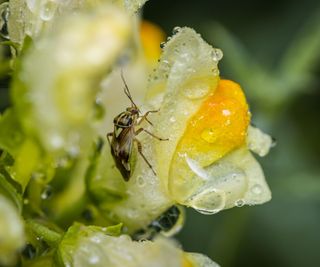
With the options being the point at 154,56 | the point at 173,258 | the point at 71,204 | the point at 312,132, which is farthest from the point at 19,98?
the point at 312,132

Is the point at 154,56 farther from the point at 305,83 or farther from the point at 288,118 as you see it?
the point at 288,118

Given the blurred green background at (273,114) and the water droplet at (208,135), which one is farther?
the blurred green background at (273,114)

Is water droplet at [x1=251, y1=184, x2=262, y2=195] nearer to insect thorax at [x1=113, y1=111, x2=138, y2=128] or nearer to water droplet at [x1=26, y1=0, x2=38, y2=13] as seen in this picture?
insect thorax at [x1=113, y1=111, x2=138, y2=128]

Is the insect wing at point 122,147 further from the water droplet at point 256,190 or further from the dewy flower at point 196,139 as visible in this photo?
the water droplet at point 256,190

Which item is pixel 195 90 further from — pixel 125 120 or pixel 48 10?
pixel 48 10

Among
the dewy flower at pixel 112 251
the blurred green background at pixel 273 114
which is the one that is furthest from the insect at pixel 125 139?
the blurred green background at pixel 273 114

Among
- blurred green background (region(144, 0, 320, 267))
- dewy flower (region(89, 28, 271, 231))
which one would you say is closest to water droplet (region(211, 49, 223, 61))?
dewy flower (region(89, 28, 271, 231))
